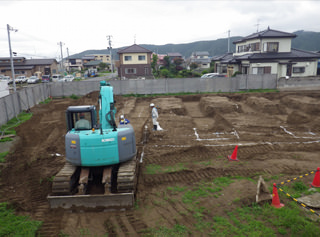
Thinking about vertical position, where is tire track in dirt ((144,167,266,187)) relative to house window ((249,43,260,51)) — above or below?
below

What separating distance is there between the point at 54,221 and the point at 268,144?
27.7ft

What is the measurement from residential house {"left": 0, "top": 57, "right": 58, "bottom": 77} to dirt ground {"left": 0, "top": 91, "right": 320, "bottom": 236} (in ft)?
136

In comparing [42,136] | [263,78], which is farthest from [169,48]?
[42,136]

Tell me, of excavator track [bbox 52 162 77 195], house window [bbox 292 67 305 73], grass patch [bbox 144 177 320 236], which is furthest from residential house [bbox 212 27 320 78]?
excavator track [bbox 52 162 77 195]

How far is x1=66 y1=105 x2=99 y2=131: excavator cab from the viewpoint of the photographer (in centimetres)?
698

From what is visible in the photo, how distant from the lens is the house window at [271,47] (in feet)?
99.1

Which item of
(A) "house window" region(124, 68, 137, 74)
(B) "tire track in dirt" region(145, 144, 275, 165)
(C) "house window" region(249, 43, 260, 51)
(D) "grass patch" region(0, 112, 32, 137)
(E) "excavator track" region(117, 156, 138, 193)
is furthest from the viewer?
(A) "house window" region(124, 68, 137, 74)

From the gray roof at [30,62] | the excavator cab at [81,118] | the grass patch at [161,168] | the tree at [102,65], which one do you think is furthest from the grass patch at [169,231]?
the tree at [102,65]

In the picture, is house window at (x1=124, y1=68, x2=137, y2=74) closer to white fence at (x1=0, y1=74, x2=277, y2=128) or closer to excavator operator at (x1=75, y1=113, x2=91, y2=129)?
white fence at (x1=0, y1=74, x2=277, y2=128)

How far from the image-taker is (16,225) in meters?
5.61

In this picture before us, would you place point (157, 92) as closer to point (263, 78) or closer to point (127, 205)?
point (263, 78)

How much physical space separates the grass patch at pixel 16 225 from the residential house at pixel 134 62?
36.1 m

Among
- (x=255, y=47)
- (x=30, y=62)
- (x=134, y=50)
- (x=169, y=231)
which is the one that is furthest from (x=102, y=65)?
(x=169, y=231)

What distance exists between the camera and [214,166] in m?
8.54
